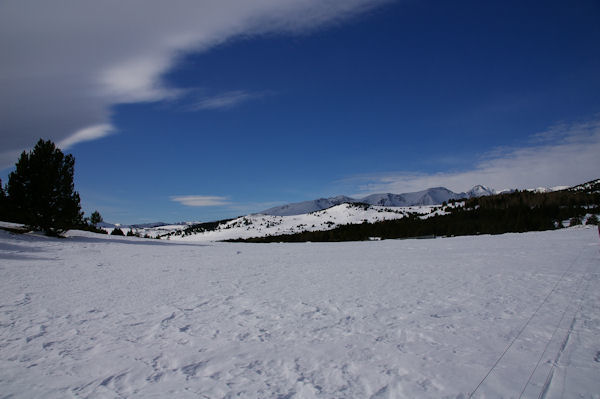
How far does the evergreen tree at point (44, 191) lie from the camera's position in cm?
2347

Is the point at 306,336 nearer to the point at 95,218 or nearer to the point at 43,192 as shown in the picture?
the point at 43,192

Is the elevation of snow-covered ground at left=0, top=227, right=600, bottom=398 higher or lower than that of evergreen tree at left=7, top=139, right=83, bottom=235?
lower

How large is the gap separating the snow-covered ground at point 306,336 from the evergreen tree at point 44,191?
15.9 metres

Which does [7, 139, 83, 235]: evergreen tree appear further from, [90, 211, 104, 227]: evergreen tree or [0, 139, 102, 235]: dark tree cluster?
[90, 211, 104, 227]: evergreen tree

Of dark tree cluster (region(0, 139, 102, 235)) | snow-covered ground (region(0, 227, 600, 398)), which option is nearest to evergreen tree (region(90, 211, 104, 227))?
dark tree cluster (region(0, 139, 102, 235))

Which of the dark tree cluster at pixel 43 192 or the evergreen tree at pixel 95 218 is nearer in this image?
the dark tree cluster at pixel 43 192

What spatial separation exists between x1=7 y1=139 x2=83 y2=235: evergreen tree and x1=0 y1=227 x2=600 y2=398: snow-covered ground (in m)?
15.9

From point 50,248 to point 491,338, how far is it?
23.4m

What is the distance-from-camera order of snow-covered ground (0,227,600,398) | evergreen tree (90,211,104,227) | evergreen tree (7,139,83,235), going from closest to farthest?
snow-covered ground (0,227,600,398) < evergreen tree (7,139,83,235) < evergreen tree (90,211,104,227)

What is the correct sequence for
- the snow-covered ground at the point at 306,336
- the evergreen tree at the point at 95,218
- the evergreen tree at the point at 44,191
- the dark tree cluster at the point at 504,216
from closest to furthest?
the snow-covered ground at the point at 306,336 → the evergreen tree at the point at 44,191 → the dark tree cluster at the point at 504,216 → the evergreen tree at the point at 95,218

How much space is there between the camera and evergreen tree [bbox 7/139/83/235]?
924 inches

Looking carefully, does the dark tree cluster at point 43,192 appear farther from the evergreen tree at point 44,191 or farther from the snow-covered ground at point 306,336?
the snow-covered ground at point 306,336

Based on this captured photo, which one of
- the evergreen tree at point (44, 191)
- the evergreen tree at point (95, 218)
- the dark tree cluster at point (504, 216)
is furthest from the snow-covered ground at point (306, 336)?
the evergreen tree at point (95, 218)

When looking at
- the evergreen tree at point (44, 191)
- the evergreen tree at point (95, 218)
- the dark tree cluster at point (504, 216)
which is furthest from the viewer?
the evergreen tree at point (95, 218)
